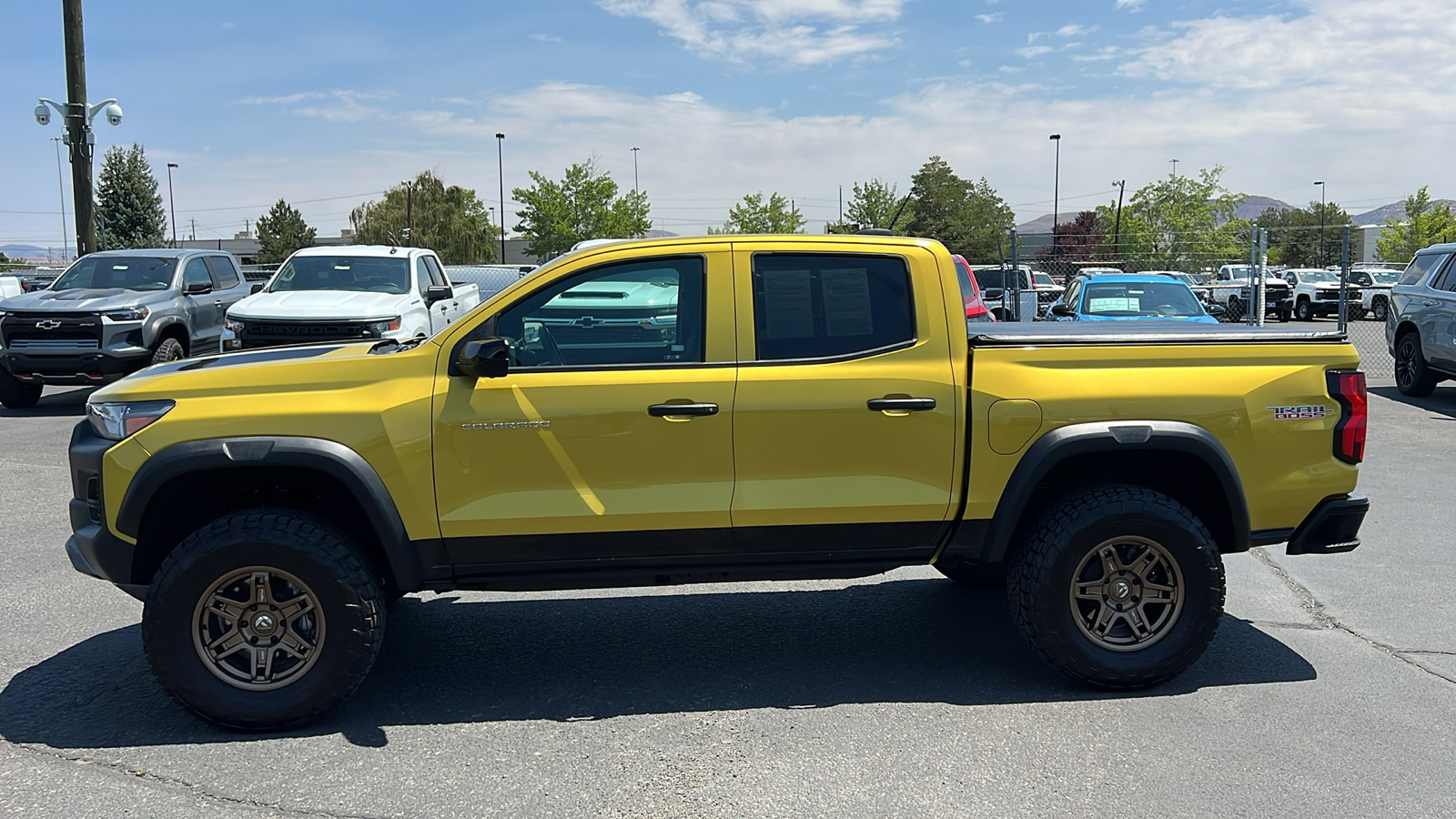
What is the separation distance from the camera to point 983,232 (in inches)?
2640

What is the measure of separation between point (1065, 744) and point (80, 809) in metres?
3.40

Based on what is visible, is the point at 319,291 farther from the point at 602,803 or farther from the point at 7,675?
the point at 602,803

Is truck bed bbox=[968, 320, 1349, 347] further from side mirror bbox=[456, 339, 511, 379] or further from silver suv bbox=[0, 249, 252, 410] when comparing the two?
silver suv bbox=[0, 249, 252, 410]

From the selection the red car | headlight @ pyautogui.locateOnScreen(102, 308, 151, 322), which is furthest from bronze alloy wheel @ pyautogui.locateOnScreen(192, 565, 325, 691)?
headlight @ pyautogui.locateOnScreen(102, 308, 151, 322)

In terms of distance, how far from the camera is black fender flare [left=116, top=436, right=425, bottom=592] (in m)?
4.18

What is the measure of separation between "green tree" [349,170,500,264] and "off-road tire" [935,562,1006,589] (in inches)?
2773

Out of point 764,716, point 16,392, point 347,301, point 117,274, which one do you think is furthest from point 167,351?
point 764,716

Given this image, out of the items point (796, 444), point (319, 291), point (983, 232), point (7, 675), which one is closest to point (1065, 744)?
point (796, 444)

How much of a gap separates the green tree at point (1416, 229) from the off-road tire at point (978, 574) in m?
48.9

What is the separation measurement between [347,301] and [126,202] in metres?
53.1

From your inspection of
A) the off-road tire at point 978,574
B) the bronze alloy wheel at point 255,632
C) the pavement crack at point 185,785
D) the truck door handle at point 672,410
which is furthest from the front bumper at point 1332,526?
the bronze alloy wheel at point 255,632

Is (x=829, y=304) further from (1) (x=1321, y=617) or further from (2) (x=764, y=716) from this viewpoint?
(1) (x=1321, y=617)

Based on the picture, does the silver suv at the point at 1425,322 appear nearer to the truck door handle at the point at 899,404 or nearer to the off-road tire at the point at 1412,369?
the off-road tire at the point at 1412,369

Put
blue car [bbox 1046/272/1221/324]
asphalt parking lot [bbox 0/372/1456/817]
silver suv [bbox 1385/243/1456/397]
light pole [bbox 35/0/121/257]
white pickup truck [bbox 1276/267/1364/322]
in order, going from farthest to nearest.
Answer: white pickup truck [bbox 1276/267/1364/322] < light pole [bbox 35/0/121/257] < blue car [bbox 1046/272/1221/324] < silver suv [bbox 1385/243/1456/397] < asphalt parking lot [bbox 0/372/1456/817]
